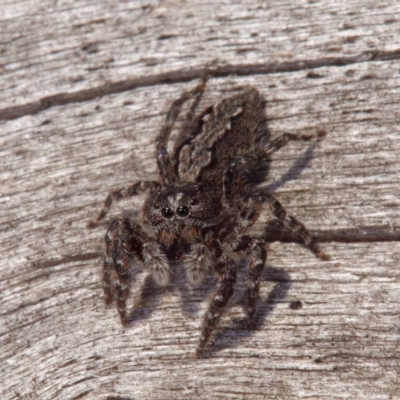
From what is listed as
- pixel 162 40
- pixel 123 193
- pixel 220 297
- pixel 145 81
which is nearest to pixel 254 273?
pixel 220 297

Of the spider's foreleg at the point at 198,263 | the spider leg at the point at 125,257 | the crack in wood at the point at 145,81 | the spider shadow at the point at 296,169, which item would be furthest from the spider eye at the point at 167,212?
the crack in wood at the point at 145,81

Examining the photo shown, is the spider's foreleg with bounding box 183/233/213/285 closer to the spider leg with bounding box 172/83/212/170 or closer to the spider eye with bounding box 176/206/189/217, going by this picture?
the spider eye with bounding box 176/206/189/217

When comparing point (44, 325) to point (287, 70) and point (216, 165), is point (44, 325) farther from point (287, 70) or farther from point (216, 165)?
point (287, 70)

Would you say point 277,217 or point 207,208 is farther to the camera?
point 207,208

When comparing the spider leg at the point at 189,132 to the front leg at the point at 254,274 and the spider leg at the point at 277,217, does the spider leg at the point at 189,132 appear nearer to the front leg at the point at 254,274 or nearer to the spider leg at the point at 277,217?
the spider leg at the point at 277,217

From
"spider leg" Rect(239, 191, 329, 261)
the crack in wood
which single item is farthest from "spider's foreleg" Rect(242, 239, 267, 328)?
the crack in wood

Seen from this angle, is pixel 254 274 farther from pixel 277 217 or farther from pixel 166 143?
pixel 166 143

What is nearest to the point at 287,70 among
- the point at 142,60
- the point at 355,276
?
the point at 142,60
